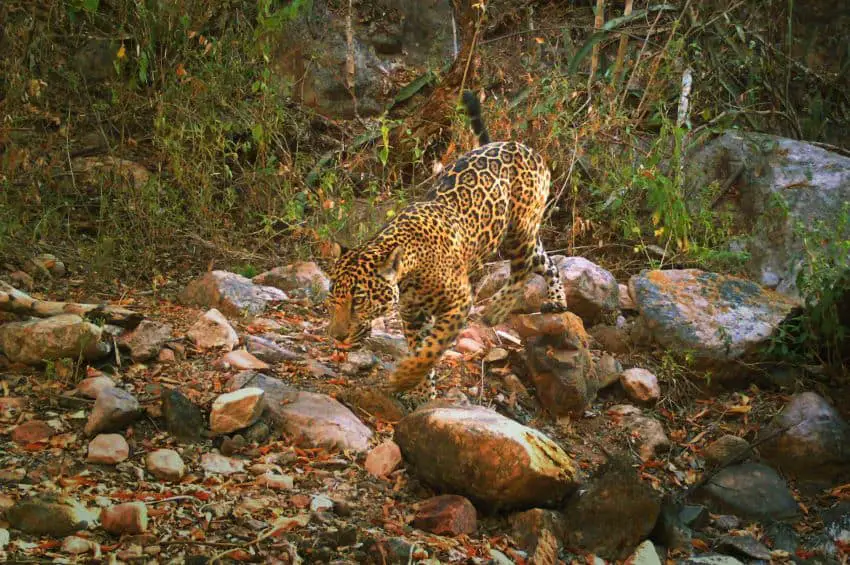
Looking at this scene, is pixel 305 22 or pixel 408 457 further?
pixel 305 22

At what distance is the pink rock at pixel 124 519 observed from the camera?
3.50 metres

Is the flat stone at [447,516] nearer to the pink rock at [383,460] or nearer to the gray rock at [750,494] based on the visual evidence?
the pink rock at [383,460]

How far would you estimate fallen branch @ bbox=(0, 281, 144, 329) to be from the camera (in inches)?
208

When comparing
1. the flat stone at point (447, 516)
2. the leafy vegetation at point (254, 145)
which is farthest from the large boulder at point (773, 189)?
the flat stone at point (447, 516)

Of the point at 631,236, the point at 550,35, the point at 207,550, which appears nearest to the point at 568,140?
the point at 631,236

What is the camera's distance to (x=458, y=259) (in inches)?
219

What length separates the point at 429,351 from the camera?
5246mm

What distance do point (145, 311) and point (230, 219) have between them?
66.8 inches

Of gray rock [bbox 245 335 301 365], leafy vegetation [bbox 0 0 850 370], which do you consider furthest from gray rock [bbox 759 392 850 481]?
gray rock [bbox 245 335 301 365]

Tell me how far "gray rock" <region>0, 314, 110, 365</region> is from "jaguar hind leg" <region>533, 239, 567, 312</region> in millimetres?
3180

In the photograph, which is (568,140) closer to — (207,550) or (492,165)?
(492,165)

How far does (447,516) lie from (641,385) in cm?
260

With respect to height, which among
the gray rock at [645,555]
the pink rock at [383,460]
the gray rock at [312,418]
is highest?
the gray rock at [312,418]

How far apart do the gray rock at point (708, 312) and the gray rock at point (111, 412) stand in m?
3.88
